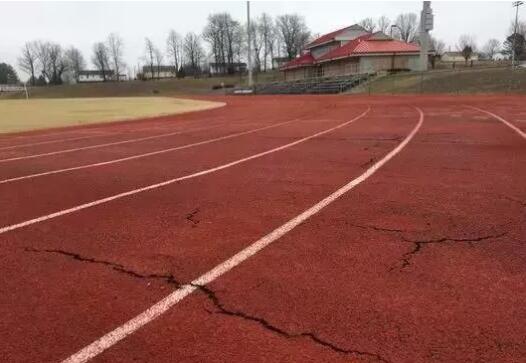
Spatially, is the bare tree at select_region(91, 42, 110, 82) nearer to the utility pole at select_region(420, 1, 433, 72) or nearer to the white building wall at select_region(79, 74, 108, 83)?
the white building wall at select_region(79, 74, 108, 83)

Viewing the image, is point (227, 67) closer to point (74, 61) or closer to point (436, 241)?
point (74, 61)

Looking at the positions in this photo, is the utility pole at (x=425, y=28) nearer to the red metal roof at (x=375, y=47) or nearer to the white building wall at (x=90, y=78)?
the red metal roof at (x=375, y=47)

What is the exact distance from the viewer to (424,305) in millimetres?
3312

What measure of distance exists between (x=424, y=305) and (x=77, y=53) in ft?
537

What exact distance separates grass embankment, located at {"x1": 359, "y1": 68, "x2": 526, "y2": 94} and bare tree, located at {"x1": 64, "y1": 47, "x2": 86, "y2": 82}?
399ft

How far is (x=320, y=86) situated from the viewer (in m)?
55.6

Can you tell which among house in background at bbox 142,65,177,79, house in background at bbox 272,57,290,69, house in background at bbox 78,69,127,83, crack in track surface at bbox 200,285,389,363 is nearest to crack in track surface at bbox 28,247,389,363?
crack in track surface at bbox 200,285,389,363

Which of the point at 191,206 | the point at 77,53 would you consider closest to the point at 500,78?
the point at 191,206

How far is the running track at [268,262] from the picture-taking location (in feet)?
9.67

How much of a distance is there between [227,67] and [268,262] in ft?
409

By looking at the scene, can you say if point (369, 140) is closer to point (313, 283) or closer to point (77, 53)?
point (313, 283)

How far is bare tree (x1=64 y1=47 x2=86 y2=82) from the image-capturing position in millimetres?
146375

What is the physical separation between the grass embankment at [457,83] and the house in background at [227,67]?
248 feet

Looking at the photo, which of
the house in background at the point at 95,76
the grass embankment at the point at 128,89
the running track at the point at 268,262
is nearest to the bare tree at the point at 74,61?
the house in background at the point at 95,76
